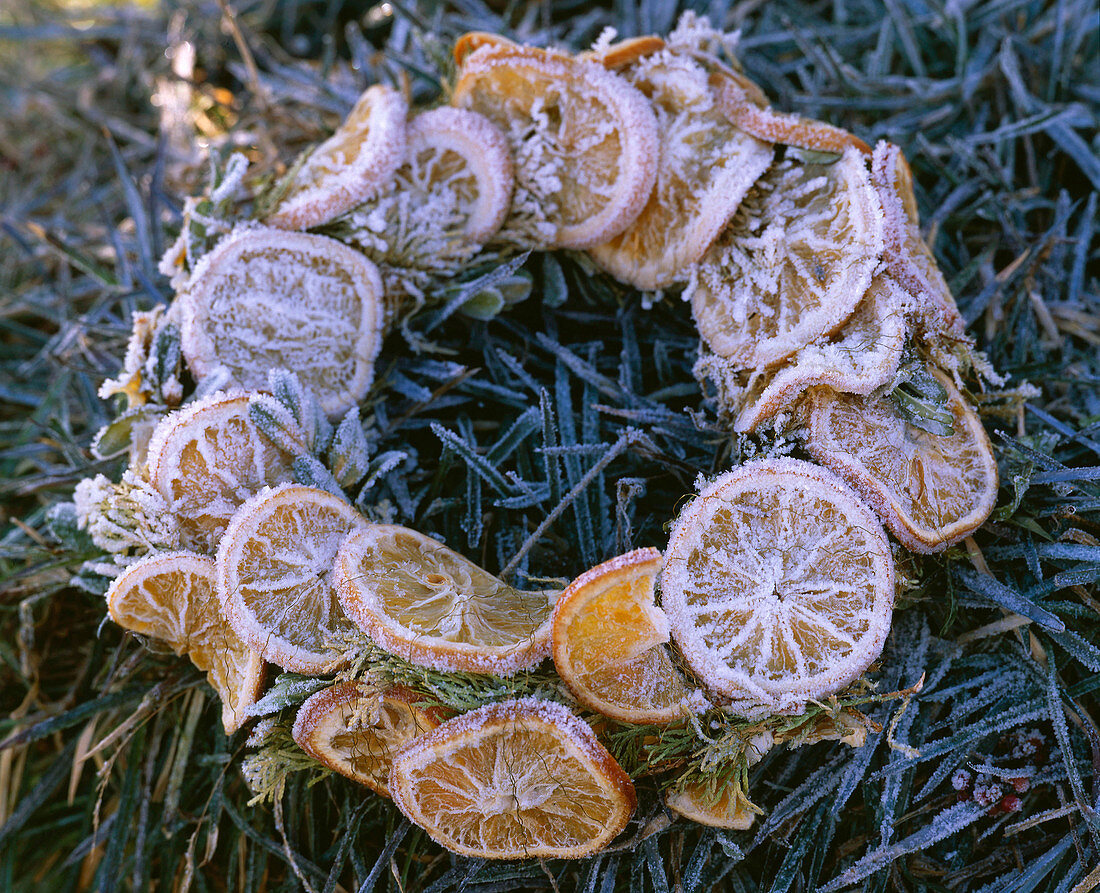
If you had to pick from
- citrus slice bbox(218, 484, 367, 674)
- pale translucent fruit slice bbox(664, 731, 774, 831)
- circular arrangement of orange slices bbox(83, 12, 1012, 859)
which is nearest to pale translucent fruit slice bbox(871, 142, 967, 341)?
circular arrangement of orange slices bbox(83, 12, 1012, 859)

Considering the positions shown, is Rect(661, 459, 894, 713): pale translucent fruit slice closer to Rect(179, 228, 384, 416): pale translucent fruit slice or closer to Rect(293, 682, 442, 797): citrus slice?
Rect(293, 682, 442, 797): citrus slice

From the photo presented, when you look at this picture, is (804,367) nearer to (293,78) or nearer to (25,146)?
(293,78)

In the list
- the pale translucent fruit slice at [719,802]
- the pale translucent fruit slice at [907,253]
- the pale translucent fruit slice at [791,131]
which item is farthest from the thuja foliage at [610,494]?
the pale translucent fruit slice at [791,131]

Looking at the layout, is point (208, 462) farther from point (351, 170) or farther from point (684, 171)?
point (684, 171)

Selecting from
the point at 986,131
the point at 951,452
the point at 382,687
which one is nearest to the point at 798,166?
the point at 951,452

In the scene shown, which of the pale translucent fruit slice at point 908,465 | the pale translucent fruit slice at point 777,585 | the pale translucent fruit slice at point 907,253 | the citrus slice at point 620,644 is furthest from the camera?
the pale translucent fruit slice at point 907,253

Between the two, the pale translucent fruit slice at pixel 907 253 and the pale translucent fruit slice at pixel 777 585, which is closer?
the pale translucent fruit slice at pixel 777 585

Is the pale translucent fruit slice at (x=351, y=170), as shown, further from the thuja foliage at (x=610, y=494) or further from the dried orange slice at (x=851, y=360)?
the dried orange slice at (x=851, y=360)
